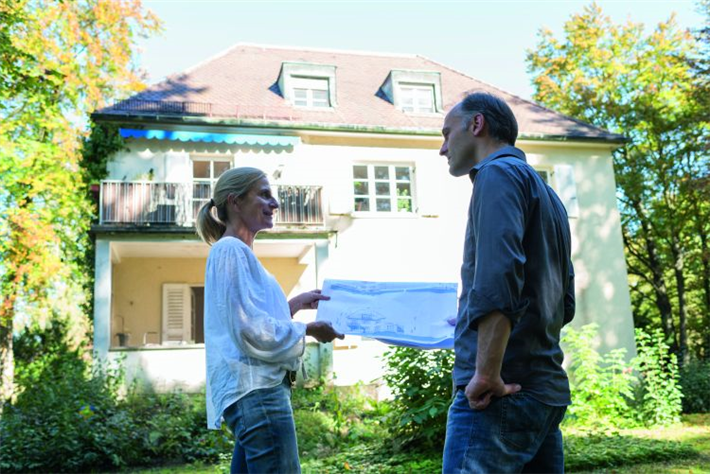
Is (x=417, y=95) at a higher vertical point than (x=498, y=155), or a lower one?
higher

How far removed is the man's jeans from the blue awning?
15.3 meters

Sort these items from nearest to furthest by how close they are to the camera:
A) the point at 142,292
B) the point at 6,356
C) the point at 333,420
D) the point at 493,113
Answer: the point at 493,113, the point at 333,420, the point at 142,292, the point at 6,356

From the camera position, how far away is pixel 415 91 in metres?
20.6

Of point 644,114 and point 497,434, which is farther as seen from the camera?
point 644,114

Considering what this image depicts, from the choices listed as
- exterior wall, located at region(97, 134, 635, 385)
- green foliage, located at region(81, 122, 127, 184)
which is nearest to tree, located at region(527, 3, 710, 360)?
exterior wall, located at region(97, 134, 635, 385)

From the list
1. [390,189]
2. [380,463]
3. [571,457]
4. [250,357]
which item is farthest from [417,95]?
[250,357]

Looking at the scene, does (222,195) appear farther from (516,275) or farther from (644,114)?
(644,114)

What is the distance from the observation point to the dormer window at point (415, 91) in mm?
20359

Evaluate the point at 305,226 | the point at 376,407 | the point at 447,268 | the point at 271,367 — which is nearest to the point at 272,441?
the point at 271,367

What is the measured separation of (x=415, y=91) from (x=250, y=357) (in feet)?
61.6

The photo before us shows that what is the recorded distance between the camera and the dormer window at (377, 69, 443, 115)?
20.4m

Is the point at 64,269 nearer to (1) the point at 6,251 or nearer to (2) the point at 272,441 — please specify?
(1) the point at 6,251

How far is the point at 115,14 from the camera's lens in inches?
873

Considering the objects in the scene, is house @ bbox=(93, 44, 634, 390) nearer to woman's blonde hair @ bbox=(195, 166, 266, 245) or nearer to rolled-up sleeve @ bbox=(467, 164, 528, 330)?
woman's blonde hair @ bbox=(195, 166, 266, 245)
